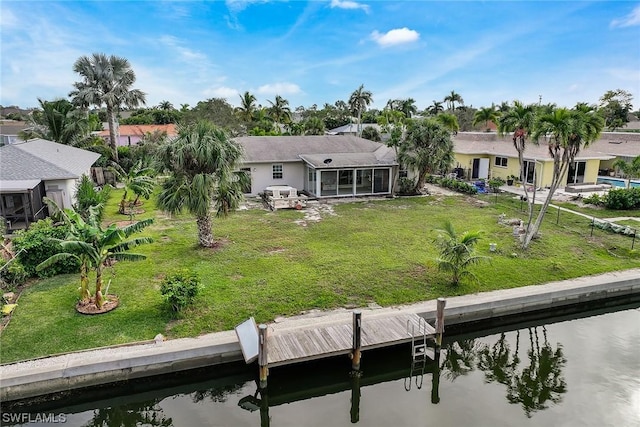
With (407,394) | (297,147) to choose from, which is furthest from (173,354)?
(297,147)

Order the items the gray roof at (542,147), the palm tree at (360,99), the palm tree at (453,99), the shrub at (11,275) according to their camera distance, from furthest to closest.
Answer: the palm tree at (453,99) → the palm tree at (360,99) → the gray roof at (542,147) → the shrub at (11,275)

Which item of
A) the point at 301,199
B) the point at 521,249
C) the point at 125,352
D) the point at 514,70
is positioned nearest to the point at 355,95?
the point at 514,70

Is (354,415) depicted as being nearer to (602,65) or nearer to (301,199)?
(301,199)

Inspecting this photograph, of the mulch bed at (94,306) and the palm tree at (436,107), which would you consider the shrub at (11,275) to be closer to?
the mulch bed at (94,306)

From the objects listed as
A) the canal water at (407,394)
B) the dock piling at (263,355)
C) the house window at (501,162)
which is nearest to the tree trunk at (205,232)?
the canal water at (407,394)

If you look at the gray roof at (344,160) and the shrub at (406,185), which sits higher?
the gray roof at (344,160)

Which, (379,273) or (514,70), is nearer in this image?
(379,273)

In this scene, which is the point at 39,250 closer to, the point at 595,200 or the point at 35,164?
the point at 35,164
